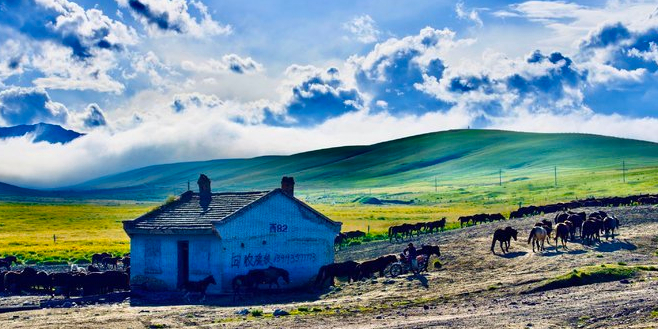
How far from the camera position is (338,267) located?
1480 inches

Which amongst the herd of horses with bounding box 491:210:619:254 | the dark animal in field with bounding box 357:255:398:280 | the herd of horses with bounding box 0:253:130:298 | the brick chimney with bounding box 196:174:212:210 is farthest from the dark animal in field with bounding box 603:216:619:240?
the herd of horses with bounding box 0:253:130:298

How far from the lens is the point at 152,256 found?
38.5 metres

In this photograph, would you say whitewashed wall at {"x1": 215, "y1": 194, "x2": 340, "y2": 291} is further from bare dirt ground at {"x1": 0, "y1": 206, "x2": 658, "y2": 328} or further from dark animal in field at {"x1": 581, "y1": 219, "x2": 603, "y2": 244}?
dark animal in field at {"x1": 581, "y1": 219, "x2": 603, "y2": 244}

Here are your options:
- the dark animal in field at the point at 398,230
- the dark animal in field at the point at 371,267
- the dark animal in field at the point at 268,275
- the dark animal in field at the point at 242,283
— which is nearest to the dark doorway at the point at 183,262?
the dark animal in field at the point at 242,283

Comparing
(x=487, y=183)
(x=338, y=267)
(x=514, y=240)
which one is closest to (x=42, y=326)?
(x=338, y=267)

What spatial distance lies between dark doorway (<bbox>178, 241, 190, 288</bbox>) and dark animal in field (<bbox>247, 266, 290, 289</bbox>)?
314cm

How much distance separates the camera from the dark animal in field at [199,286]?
35.3 metres

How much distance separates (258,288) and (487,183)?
540 feet

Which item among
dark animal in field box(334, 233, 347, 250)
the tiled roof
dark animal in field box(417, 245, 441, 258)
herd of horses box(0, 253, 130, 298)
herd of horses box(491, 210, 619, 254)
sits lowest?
herd of horses box(0, 253, 130, 298)

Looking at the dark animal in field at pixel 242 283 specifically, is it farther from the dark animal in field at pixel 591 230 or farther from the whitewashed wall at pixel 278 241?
the dark animal in field at pixel 591 230

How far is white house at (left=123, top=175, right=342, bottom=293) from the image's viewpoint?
36.7 metres

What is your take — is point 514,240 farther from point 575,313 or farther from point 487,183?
point 487,183

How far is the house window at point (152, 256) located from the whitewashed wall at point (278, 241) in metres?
3.64

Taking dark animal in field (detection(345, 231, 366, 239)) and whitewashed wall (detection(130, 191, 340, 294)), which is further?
dark animal in field (detection(345, 231, 366, 239))
